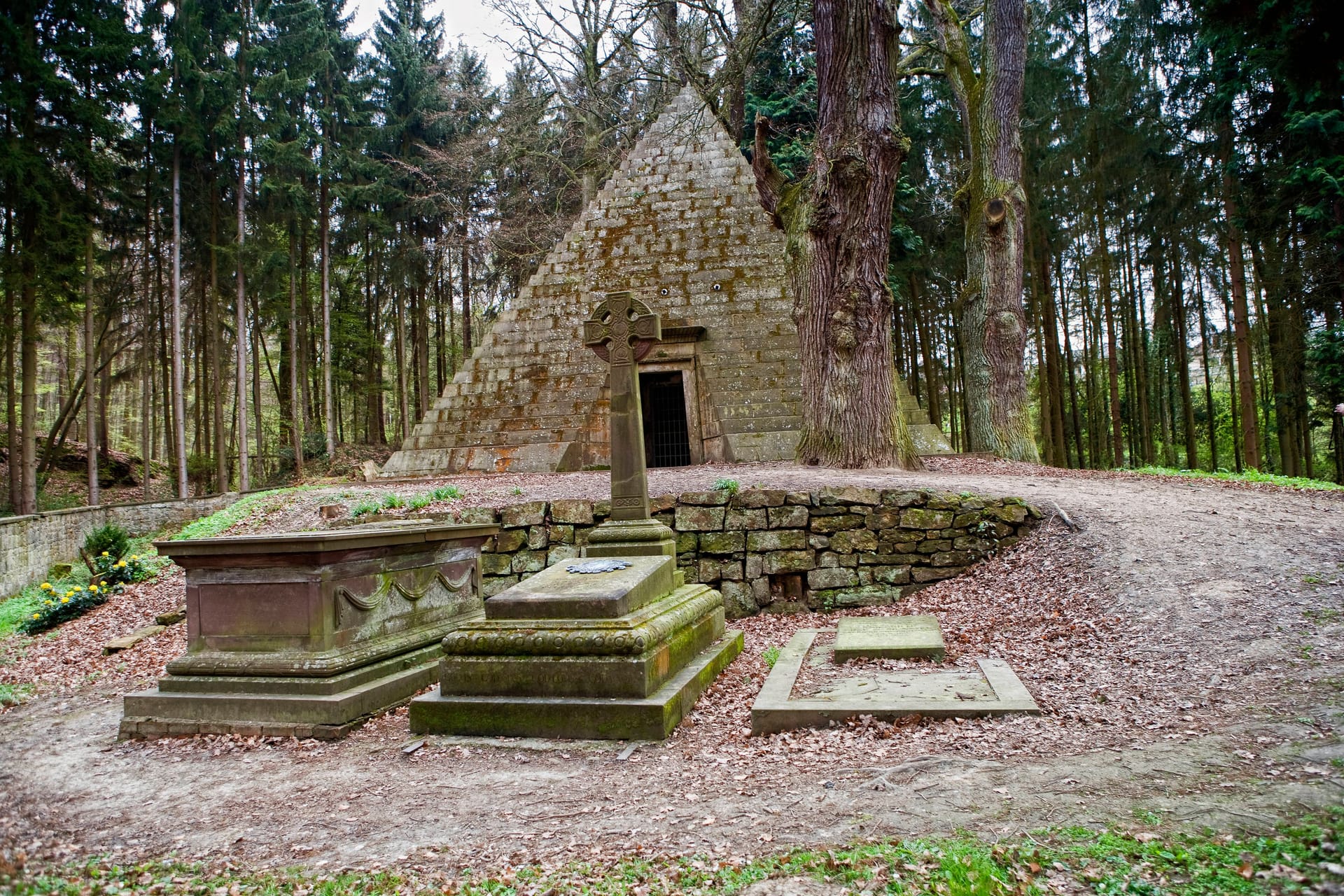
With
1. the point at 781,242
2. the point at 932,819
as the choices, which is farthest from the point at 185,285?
the point at 932,819

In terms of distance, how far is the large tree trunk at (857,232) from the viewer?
10.2 metres

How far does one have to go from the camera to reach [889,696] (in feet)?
15.1

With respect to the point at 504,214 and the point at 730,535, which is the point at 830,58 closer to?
the point at 730,535

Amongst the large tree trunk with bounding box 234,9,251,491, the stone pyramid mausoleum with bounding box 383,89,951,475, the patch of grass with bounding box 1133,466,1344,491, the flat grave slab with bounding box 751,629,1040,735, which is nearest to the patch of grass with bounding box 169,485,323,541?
the stone pyramid mausoleum with bounding box 383,89,951,475

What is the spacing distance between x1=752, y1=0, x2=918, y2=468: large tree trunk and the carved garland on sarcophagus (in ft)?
17.7

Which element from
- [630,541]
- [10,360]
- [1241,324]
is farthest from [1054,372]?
[10,360]

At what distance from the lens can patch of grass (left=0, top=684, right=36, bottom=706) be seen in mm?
6051

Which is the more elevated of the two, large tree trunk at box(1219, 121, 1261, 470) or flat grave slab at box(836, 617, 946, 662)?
large tree trunk at box(1219, 121, 1261, 470)

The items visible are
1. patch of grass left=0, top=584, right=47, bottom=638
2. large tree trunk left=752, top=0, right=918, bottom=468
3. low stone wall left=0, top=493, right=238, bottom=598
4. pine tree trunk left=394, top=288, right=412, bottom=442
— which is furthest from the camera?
pine tree trunk left=394, top=288, right=412, bottom=442

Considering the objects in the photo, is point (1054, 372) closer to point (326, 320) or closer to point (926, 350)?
point (926, 350)

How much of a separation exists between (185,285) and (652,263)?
14455mm

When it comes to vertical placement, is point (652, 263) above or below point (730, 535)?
above

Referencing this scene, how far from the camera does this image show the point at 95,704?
5887mm

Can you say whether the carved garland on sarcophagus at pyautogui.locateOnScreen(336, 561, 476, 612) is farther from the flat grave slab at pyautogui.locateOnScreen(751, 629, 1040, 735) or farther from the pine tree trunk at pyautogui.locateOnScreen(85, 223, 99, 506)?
the pine tree trunk at pyautogui.locateOnScreen(85, 223, 99, 506)
